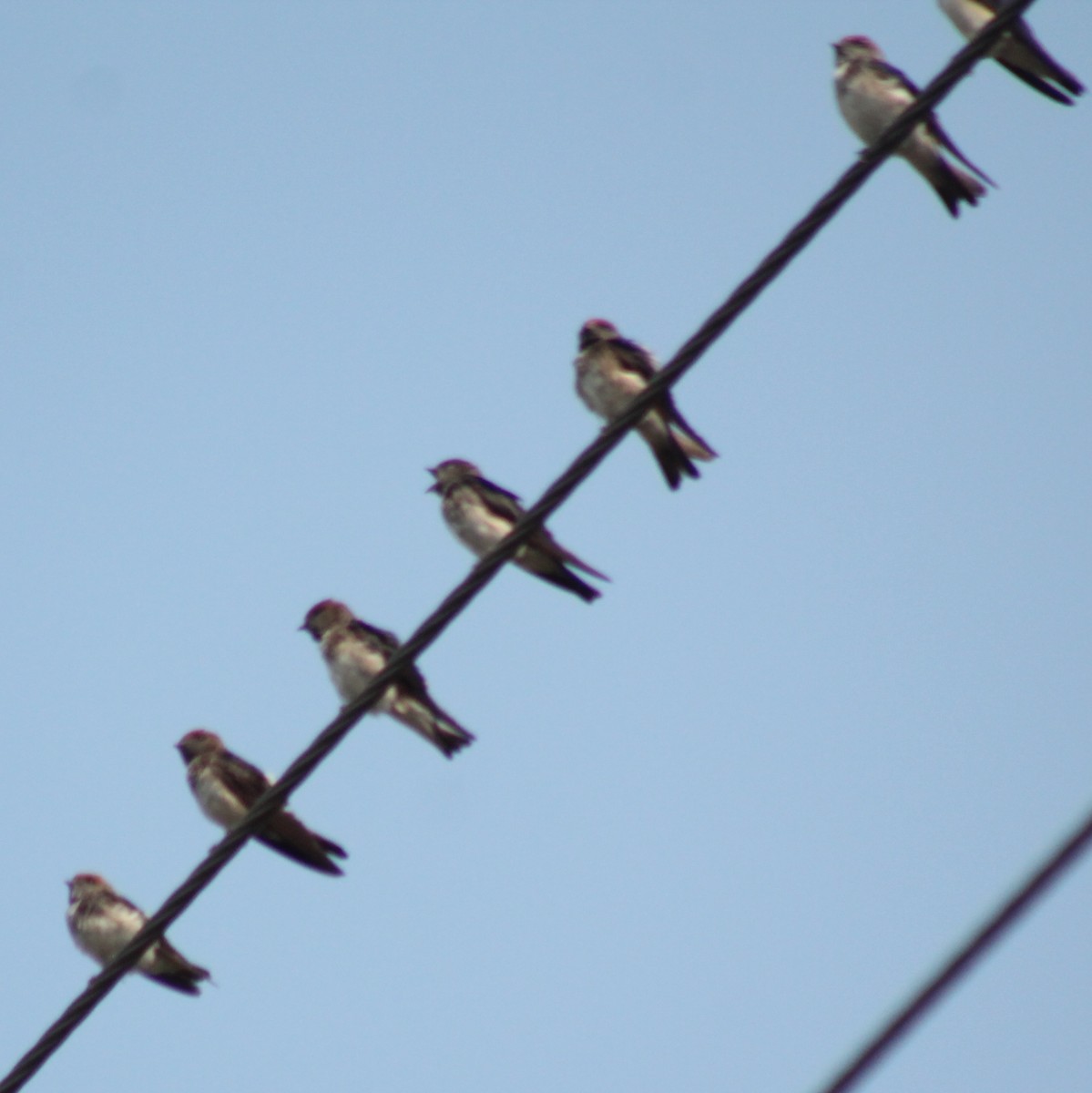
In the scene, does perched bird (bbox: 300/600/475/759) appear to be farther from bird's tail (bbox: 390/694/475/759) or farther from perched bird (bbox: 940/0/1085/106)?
perched bird (bbox: 940/0/1085/106)

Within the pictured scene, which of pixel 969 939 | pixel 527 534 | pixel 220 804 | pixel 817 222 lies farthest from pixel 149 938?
pixel 220 804

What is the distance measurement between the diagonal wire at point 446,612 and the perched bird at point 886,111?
326 cm

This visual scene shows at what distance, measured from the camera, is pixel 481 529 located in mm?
8219

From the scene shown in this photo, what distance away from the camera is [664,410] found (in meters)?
7.69

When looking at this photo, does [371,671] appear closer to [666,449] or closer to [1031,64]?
[666,449]

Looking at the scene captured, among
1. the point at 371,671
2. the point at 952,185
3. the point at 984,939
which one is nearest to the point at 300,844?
the point at 371,671

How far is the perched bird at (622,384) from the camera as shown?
308 inches

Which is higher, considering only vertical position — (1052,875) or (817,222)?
(817,222)

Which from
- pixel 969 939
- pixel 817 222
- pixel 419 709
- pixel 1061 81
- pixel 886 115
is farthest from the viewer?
pixel 886 115

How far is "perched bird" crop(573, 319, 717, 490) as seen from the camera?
7820mm

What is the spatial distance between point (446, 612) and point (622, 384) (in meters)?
4.06

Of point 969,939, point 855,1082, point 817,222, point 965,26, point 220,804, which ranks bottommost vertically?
point 220,804

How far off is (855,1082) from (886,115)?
6386mm

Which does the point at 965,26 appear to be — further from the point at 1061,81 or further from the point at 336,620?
the point at 336,620
